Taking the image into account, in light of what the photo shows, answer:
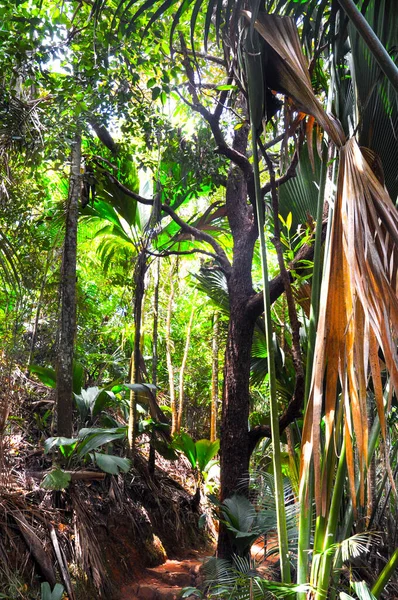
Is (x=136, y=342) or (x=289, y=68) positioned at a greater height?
(x=289, y=68)

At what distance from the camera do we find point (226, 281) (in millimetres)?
5652

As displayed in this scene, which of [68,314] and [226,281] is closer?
[68,314]

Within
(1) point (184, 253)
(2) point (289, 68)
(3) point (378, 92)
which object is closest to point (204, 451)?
(1) point (184, 253)

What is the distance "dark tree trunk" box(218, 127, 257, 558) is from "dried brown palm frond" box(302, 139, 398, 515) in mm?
2717

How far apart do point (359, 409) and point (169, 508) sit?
527cm

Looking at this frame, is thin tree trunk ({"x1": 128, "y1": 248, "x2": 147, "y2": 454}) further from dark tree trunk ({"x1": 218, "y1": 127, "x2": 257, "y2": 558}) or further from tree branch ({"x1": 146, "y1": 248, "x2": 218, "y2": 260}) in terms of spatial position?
dark tree trunk ({"x1": 218, "y1": 127, "x2": 257, "y2": 558})

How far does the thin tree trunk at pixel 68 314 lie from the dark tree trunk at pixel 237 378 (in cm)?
148

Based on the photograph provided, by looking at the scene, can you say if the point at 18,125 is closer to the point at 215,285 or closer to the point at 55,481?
the point at 55,481

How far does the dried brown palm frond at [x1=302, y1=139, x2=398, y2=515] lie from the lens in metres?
1.72

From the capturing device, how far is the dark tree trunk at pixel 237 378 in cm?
474

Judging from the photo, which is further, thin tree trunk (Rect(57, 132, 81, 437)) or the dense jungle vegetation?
thin tree trunk (Rect(57, 132, 81, 437))

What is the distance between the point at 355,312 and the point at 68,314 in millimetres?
3850

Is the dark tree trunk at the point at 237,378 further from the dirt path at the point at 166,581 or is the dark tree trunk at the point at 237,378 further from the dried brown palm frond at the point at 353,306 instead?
the dried brown palm frond at the point at 353,306

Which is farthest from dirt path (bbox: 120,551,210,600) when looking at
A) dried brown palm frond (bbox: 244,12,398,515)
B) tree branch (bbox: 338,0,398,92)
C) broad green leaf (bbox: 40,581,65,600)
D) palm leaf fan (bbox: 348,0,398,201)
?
tree branch (bbox: 338,0,398,92)
